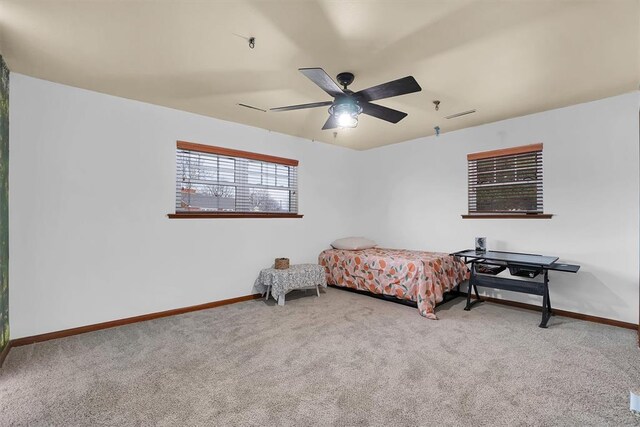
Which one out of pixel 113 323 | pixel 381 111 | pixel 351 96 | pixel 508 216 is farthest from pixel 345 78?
pixel 113 323

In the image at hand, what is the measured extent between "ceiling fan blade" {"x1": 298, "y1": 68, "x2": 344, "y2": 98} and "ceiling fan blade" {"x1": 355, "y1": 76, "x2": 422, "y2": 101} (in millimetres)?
204

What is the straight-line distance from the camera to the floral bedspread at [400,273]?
3682mm

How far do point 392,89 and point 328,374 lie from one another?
7.07 feet

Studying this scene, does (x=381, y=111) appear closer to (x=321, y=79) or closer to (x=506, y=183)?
(x=321, y=79)

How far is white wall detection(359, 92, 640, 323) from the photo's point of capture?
327 centimetres

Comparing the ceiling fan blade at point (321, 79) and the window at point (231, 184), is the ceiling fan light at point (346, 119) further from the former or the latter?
the window at point (231, 184)

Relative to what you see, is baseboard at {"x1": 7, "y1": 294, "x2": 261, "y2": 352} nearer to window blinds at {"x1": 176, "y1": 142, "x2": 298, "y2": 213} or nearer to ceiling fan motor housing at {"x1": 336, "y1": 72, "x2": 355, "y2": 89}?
window blinds at {"x1": 176, "y1": 142, "x2": 298, "y2": 213}

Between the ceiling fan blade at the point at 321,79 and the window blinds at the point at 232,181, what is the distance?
86.0 inches

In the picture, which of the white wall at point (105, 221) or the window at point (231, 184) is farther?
the window at point (231, 184)

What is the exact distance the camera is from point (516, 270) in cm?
359

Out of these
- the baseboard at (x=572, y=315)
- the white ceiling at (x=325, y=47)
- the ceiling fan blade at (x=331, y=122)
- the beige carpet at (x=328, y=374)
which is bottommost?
the beige carpet at (x=328, y=374)

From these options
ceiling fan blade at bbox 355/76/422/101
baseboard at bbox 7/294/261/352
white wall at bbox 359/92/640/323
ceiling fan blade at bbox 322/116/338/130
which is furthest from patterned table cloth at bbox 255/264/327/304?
ceiling fan blade at bbox 355/76/422/101

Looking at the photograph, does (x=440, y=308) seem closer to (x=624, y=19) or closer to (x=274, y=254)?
(x=274, y=254)

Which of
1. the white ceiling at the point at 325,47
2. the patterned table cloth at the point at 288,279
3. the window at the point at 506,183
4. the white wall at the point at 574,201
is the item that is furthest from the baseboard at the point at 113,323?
the window at the point at 506,183
